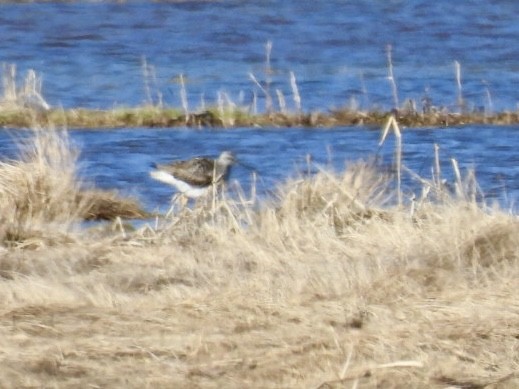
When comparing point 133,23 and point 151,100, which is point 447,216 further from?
point 133,23

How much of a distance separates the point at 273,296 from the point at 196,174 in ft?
16.0

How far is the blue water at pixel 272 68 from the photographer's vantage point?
18906 mm

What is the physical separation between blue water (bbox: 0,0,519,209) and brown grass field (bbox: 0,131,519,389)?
9.91ft

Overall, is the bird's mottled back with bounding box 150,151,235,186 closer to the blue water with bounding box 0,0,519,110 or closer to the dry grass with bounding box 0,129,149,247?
the dry grass with bounding box 0,129,149,247

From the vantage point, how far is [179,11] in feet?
137

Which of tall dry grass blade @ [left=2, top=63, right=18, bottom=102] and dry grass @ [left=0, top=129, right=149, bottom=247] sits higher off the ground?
dry grass @ [left=0, top=129, right=149, bottom=247]

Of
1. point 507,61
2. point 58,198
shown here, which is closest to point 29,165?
point 58,198

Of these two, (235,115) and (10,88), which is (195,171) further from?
(10,88)

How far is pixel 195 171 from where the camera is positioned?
13.7 metres

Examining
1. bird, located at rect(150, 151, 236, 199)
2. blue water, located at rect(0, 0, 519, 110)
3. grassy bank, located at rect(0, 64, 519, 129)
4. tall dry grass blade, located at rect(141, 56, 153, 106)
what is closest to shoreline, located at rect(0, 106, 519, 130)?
grassy bank, located at rect(0, 64, 519, 129)

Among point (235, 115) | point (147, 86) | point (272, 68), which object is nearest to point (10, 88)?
point (147, 86)

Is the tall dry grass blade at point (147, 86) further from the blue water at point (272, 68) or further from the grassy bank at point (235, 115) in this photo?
the grassy bank at point (235, 115)

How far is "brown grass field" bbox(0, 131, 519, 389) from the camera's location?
7582 millimetres

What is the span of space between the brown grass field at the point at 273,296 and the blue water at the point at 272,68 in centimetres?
302
